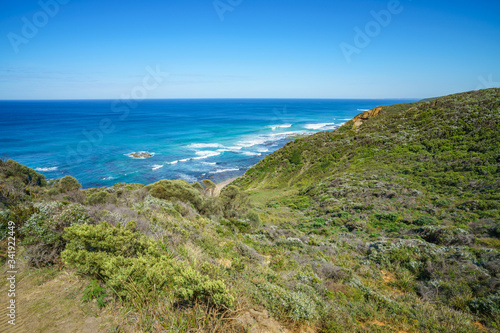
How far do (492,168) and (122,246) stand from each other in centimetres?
2491

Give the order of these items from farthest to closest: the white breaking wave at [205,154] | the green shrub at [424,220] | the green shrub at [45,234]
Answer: the white breaking wave at [205,154], the green shrub at [424,220], the green shrub at [45,234]

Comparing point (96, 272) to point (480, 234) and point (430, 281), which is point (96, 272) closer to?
point (430, 281)

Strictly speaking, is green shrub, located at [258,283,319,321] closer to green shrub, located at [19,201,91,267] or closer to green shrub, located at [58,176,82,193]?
green shrub, located at [19,201,91,267]

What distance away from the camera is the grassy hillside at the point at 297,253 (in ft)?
14.5

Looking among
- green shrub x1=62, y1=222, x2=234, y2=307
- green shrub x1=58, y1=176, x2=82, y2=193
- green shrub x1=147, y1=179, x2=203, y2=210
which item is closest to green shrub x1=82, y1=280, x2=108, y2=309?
green shrub x1=62, y1=222, x2=234, y2=307

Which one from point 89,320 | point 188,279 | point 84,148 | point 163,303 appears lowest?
point 84,148

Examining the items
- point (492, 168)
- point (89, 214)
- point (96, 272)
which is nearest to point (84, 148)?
point (89, 214)

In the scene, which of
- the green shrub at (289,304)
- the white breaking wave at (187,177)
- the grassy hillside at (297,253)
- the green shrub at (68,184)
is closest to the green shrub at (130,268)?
the grassy hillside at (297,253)

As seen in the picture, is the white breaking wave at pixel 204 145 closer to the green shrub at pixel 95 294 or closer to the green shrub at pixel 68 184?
the green shrub at pixel 68 184

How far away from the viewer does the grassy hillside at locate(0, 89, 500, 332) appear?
14.5ft

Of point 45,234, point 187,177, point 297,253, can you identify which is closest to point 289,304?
point 297,253


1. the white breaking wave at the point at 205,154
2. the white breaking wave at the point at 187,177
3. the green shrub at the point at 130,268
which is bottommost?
the white breaking wave at the point at 187,177

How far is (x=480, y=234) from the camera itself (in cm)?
1091

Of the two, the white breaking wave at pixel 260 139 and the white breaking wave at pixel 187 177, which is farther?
the white breaking wave at pixel 260 139
